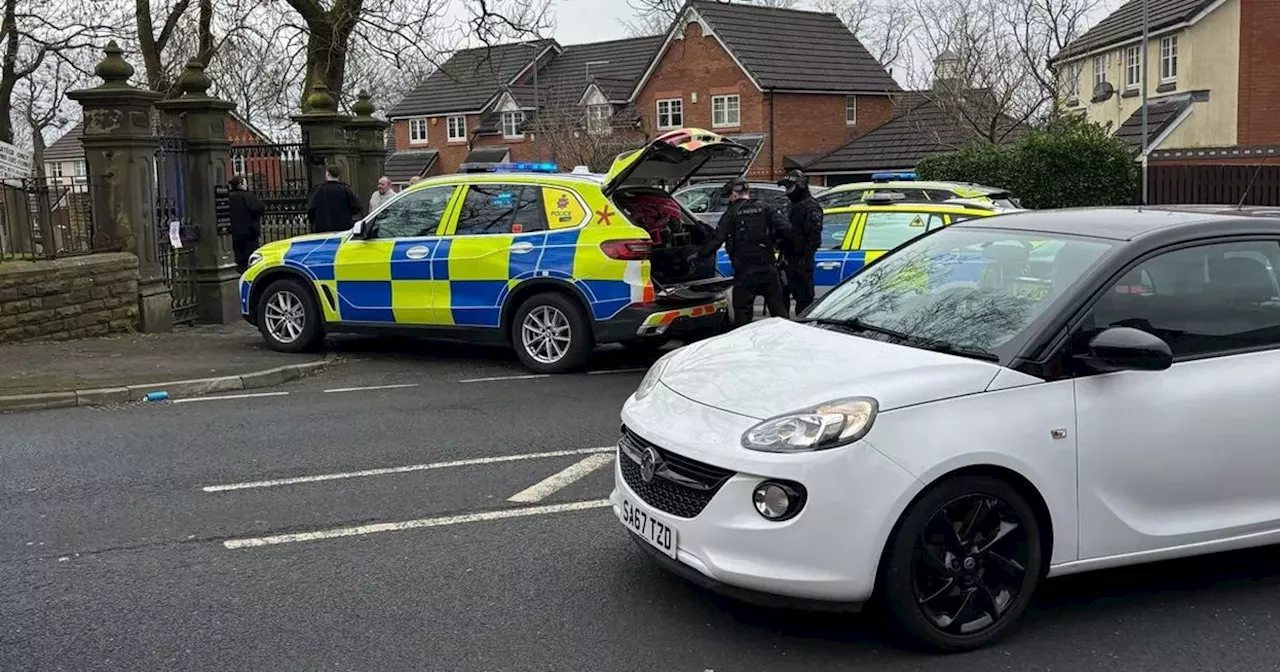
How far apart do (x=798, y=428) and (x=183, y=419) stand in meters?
5.91

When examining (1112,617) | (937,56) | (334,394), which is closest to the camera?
(1112,617)

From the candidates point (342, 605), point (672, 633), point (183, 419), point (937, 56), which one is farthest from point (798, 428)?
point (937, 56)

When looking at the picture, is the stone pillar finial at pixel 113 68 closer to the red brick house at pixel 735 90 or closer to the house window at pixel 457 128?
the red brick house at pixel 735 90

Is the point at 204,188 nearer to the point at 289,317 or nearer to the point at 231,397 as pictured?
the point at 289,317

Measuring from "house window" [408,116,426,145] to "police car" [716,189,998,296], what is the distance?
4565cm

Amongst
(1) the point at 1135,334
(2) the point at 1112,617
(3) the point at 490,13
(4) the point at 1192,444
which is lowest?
(2) the point at 1112,617

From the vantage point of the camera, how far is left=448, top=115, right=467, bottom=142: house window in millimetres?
54000

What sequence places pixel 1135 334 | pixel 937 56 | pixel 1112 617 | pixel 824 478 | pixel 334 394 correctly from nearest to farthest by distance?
pixel 824 478 → pixel 1135 334 → pixel 1112 617 → pixel 334 394 → pixel 937 56

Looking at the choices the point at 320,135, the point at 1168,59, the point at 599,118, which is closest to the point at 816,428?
the point at 320,135

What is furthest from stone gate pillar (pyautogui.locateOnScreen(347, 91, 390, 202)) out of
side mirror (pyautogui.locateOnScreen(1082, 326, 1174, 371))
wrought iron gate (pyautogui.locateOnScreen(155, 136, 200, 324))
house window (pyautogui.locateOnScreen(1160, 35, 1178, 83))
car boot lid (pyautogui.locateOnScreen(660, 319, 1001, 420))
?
house window (pyautogui.locateOnScreen(1160, 35, 1178, 83))

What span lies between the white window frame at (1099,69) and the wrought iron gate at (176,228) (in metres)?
28.5

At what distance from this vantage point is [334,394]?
9.29 metres

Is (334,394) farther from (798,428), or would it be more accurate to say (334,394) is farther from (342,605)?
(798,428)

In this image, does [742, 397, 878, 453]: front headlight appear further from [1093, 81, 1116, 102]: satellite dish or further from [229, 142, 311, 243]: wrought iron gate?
[1093, 81, 1116, 102]: satellite dish
